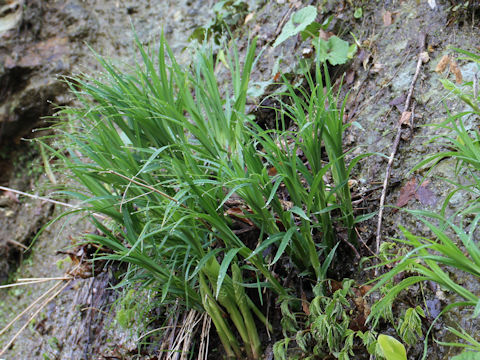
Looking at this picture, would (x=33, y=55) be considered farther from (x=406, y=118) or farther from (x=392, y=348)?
(x=392, y=348)

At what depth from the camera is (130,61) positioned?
333 cm

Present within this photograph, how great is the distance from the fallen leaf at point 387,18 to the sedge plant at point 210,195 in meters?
0.81

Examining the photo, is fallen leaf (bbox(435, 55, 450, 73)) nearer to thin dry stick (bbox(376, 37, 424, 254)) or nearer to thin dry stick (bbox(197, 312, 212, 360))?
thin dry stick (bbox(376, 37, 424, 254))

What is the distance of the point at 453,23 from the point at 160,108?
3.97 feet

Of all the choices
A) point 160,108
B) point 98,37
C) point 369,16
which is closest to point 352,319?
point 160,108

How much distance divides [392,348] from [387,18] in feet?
4.96

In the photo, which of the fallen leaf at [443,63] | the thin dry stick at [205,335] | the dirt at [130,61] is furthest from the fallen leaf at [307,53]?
the thin dry stick at [205,335]

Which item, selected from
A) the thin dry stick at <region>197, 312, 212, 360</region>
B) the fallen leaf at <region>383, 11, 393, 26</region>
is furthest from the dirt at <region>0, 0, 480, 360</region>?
the thin dry stick at <region>197, 312, 212, 360</region>

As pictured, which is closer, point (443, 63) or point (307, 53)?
point (443, 63)

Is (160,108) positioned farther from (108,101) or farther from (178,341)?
(178,341)

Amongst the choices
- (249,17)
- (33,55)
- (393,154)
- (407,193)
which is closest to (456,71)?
(393,154)

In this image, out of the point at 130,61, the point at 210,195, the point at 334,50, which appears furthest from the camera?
the point at 130,61

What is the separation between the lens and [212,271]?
136cm

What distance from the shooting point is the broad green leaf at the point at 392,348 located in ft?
3.37
